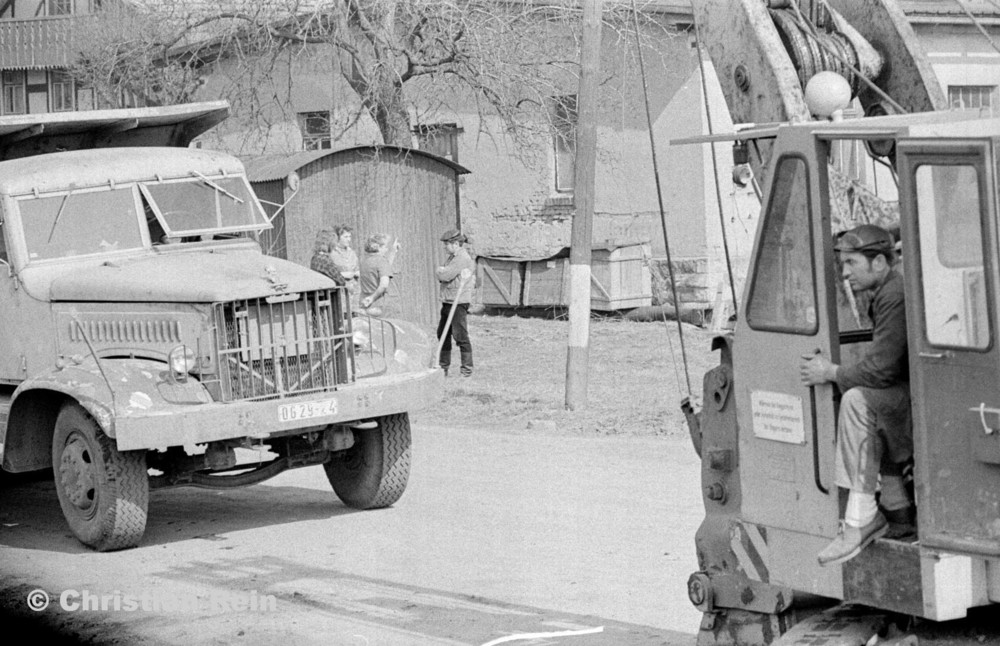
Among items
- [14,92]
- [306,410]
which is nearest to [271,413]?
[306,410]

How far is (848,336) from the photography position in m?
5.43

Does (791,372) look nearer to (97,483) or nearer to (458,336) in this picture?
(97,483)

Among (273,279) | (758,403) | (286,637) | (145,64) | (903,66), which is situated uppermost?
(145,64)

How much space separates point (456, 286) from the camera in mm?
17266

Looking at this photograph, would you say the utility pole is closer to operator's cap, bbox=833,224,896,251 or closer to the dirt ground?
the dirt ground

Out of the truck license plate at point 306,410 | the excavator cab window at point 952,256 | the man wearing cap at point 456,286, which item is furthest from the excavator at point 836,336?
the man wearing cap at point 456,286

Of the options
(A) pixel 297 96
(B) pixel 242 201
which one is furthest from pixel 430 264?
(B) pixel 242 201

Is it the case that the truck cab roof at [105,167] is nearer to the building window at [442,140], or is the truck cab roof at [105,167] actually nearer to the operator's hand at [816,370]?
the operator's hand at [816,370]

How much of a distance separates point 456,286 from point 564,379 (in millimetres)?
1816

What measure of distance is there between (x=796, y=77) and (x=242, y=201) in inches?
246

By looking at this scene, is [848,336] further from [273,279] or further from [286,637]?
[273,279]

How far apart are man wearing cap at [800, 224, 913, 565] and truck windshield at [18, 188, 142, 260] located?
23.1ft

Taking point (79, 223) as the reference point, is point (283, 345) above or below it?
below

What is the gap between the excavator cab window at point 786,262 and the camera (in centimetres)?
524
